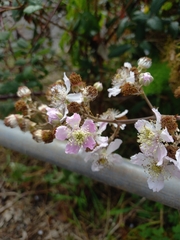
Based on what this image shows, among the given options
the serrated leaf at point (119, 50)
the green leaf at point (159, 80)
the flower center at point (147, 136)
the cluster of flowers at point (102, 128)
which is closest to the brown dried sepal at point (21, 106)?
the cluster of flowers at point (102, 128)

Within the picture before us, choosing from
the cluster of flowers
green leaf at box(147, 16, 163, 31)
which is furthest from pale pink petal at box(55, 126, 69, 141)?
green leaf at box(147, 16, 163, 31)

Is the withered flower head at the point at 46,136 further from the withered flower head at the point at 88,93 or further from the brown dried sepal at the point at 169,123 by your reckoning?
the brown dried sepal at the point at 169,123

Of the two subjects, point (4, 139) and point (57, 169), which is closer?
point (4, 139)

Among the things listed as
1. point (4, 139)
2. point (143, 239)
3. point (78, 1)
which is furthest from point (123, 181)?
point (78, 1)

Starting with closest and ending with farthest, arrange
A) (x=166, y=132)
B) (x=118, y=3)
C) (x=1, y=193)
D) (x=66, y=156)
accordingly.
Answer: (x=166, y=132), (x=66, y=156), (x=118, y=3), (x=1, y=193)

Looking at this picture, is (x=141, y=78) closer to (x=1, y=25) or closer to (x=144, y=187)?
(x=144, y=187)

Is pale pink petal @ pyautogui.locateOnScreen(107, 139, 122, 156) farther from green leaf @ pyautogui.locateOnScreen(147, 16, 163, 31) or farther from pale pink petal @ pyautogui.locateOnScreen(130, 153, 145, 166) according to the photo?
green leaf @ pyautogui.locateOnScreen(147, 16, 163, 31)
